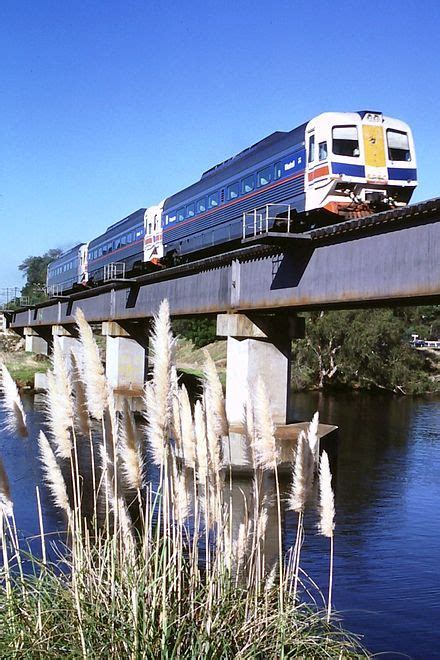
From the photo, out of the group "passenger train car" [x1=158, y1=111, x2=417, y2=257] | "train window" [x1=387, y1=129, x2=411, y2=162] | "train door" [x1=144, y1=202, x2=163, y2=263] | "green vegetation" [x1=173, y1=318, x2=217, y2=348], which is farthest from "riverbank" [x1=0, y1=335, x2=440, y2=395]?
"train window" [x1=387, y1=129, x2=411, y2=162]

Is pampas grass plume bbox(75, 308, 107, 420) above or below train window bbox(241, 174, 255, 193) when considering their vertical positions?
below

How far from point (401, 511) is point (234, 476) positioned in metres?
4.24

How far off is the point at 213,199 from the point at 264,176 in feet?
15.5

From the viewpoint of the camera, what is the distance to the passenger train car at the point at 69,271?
51.2m

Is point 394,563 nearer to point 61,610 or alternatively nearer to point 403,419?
point 61,610

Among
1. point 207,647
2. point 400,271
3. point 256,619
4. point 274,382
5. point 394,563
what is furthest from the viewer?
point 274,382

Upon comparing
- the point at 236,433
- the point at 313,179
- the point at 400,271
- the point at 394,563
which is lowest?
the point at 394,563

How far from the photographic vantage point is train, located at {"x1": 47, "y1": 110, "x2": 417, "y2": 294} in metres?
20.2

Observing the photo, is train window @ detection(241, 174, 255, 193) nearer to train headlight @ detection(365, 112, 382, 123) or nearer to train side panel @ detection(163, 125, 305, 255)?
train side panel @ detection(163, 125, 305, 255)

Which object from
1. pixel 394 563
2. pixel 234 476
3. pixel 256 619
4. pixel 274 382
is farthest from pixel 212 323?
pixel 256 619

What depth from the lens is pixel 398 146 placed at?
21.3 m

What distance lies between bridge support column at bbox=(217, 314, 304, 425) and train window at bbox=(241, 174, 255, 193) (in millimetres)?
4074

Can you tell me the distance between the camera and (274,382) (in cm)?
2430

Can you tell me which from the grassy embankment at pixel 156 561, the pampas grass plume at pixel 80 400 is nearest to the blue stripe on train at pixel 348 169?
the grassy embankment at pixel 156 561
